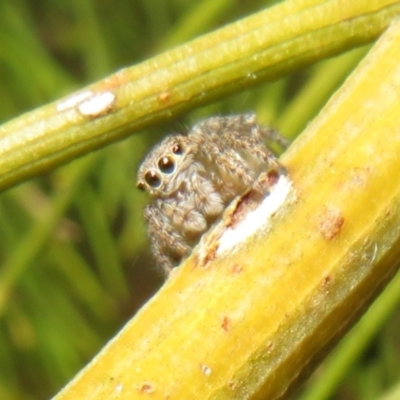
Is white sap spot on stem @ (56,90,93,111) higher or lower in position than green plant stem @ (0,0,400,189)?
higher

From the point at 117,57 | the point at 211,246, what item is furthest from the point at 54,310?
the point at 211,246

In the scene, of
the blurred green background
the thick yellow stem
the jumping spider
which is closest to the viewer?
the thick yellow stem

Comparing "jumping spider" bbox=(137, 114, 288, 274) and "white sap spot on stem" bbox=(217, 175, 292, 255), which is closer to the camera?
"white sap spot on stem" bbox=(217, 175, 292, 255)

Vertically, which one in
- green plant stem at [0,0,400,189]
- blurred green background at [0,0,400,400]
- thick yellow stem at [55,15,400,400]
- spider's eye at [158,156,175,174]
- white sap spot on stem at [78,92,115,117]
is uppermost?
blurred green background at [0,0,400,400]

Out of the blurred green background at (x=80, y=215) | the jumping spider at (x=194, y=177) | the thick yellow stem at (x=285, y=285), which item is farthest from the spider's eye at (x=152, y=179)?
the thick yellow stem at (x=285, y=285)

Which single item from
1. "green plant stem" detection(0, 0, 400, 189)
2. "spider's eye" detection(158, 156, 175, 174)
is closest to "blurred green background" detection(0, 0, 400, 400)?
"spider's eye" detection(158, 156, 175, 174)

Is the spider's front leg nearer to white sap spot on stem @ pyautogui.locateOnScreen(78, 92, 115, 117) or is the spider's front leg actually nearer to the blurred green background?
the blurred green background

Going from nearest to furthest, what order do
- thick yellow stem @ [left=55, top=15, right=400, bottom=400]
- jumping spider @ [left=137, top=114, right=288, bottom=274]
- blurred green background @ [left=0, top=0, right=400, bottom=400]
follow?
thick yellow stem @ [left=55, top=15, right=400, bottom=400]
jumping spider @ [left=137, top=114, right=288, bottom=274]
blurred green background @ [left=0, top=0, right=400, bottom=400]
